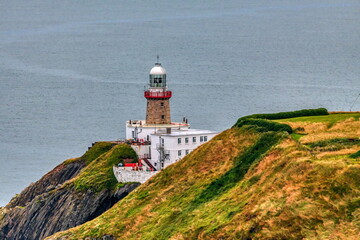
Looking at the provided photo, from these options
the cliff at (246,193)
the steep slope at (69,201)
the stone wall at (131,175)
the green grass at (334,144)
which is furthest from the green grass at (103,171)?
the green grass at (334,144)

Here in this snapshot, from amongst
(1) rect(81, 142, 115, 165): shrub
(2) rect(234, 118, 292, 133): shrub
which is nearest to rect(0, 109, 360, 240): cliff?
(2) rect(234, 118, 292, 133): shrub

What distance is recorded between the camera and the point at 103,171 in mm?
80062

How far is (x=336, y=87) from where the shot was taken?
173 metres

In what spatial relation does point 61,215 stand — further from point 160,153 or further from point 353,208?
point 353,208

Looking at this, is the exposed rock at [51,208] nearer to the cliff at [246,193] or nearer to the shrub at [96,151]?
the cliff at [246,193]

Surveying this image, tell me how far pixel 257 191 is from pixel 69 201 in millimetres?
37239

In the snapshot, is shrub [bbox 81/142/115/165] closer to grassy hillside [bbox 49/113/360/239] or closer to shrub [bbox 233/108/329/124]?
grassy hillside [bbox 49/113/360/239]

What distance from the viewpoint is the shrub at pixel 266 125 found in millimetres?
55062

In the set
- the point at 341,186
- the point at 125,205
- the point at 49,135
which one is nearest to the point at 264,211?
the point at 341,186

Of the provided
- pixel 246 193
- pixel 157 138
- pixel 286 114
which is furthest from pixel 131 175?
pixel 246 193

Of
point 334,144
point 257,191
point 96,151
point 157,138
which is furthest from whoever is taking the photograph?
point 96,151

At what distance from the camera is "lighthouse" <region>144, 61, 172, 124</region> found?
88.0 metres

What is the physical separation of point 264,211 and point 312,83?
144m

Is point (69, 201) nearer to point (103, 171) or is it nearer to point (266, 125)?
point (103, 171)
